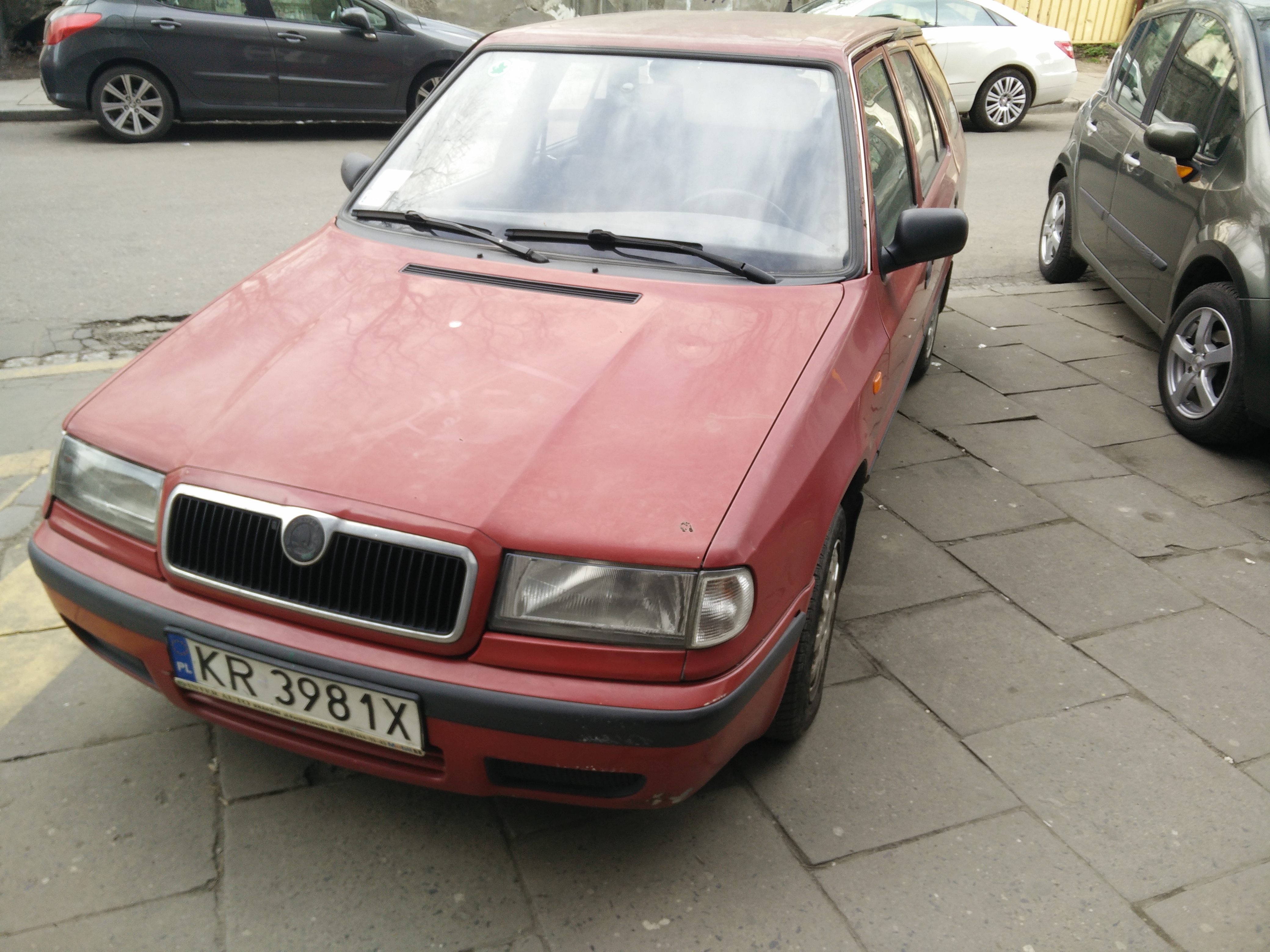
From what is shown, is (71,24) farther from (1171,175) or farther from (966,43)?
(966,43)

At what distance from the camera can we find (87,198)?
780 cm

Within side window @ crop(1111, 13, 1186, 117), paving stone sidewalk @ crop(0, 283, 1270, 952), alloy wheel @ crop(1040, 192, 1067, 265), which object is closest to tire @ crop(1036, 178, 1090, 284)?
alloy wheel @ crop(1040, 192, 1067, 265)

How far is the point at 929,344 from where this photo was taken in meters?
5.23

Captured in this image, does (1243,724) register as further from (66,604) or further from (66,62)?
(66,62)

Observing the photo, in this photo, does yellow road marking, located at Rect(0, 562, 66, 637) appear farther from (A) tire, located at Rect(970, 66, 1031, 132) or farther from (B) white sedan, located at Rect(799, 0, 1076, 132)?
(A) tire, located at Rect(970, 66, 1031, 132)

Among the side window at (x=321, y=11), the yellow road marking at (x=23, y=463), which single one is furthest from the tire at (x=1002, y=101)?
the yellow road marking at (x=23, y=463)

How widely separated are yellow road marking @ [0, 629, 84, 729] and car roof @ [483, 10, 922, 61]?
2.38 meters

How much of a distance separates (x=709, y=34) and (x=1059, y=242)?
170 inches

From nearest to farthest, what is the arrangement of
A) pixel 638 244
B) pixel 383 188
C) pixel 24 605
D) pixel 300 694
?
1. pixel 300 694
2. pixel 638 244
3. pixel 24 605
4. pixel 383 188

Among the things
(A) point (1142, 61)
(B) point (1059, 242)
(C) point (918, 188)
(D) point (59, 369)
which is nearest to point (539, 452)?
(C) point (918, 188)

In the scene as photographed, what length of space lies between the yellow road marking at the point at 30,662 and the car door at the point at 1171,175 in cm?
488

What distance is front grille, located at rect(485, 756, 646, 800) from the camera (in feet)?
7.11

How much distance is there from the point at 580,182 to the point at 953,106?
3.20 metres

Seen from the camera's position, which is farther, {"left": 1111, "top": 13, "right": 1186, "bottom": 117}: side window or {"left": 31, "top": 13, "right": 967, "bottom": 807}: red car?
{"left": 1111, "top": 13, "right": 1186, "bottom": 117}: side window
